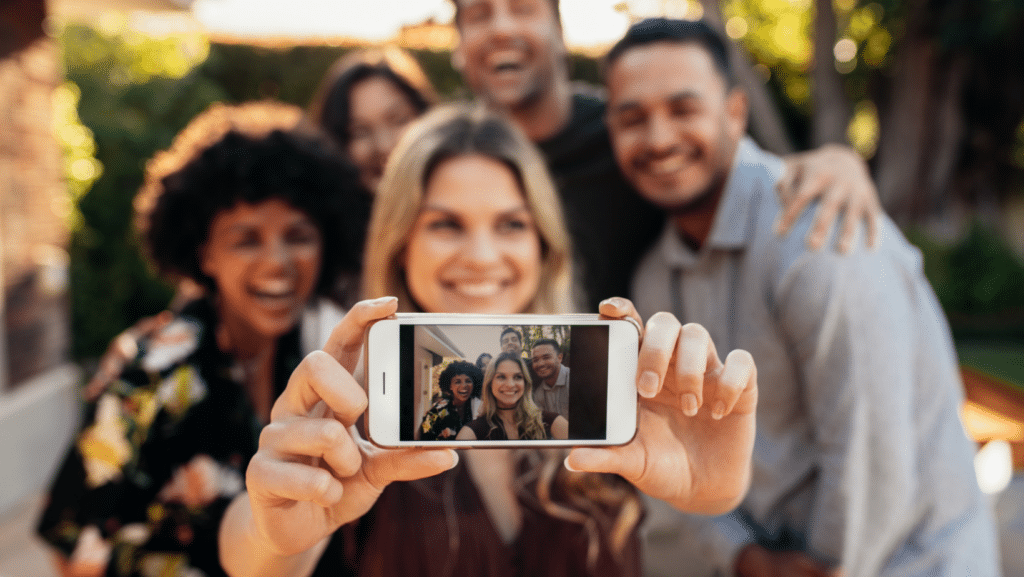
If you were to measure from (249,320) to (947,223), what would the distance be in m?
12.2

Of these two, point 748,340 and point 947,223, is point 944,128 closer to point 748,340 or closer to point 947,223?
point 947,223

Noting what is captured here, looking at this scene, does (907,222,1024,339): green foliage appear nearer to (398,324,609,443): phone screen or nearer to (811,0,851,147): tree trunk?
(811,0,851,147): tree trunk

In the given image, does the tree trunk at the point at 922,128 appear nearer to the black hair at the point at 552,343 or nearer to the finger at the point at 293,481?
the black hair at the point at 552,343

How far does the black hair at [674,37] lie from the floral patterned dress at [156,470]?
1.89m

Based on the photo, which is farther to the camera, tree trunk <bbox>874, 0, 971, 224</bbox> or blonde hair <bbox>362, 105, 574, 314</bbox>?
tree trunk <bbox>874, 0, 971, 224</bbox>

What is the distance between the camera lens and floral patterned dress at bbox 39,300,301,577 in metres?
1.91

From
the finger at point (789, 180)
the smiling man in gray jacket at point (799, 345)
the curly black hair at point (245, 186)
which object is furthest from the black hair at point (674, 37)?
the curly black hair at point (245, 186)

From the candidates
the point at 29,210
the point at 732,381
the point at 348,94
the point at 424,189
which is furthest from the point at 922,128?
the point at 29,210

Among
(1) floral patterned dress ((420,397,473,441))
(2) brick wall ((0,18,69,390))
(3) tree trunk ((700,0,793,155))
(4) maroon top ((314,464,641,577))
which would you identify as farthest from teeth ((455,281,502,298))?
(3) tree trunk ((700,0,793,155))

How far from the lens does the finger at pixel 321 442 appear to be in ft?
3.42

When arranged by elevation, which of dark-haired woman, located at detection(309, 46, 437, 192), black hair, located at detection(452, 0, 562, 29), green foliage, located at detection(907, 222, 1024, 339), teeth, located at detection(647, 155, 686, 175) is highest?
black hair, located at detection(452, 0, 562, 29)

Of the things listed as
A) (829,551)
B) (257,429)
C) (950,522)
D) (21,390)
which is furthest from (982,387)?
(21,390)

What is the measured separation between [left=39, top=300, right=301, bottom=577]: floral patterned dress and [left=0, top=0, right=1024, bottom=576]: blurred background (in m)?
2.36

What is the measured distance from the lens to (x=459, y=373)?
3.66ft
